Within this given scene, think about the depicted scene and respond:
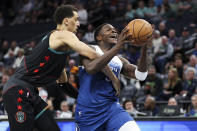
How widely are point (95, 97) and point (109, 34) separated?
819 mm

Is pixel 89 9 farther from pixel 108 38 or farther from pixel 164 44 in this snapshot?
pixel 108 38

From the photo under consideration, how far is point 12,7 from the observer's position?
2144cm

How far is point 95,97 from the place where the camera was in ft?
14.5

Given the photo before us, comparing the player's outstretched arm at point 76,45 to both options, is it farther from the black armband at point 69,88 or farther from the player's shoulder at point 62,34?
the black armband at point 69,88

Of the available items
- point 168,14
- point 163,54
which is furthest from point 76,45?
point 168,14

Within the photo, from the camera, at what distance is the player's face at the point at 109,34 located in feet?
15.5

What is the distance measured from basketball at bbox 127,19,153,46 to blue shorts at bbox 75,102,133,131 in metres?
0.81

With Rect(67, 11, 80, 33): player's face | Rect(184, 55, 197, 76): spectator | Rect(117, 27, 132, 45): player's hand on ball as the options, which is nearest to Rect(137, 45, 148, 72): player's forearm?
Rect(117, 27, 132, 45): player's hand on ball

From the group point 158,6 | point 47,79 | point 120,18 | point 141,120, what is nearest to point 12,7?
point 120,18

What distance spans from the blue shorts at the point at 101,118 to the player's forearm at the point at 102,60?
1.85ft

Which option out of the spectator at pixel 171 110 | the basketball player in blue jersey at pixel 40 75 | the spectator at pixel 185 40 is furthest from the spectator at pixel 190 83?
the basketball player in blue jersey at pixel 40 75

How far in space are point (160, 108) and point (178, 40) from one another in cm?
393

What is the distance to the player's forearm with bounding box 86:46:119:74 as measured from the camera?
13.0ft

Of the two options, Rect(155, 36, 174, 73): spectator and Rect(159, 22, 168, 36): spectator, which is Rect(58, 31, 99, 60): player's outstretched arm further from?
Rect(159, 22, 168, 36): spectator
